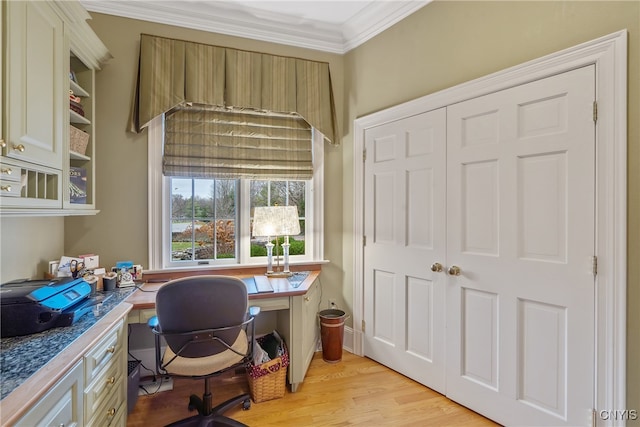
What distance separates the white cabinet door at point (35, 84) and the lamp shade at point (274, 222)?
1308 mm

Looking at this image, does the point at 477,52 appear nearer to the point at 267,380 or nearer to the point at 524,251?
the point at 524,251

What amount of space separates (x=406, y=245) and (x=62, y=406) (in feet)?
7.03

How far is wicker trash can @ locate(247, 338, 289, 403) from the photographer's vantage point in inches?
86.8

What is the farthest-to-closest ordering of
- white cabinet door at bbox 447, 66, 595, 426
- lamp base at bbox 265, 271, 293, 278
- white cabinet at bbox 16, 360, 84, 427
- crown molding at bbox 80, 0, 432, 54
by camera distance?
lamp base at bbox 265, 271, 293, 278
crown molding at bbox 80, 0, 432, 54
white cabinet door at bbox 447, 66, 595, 426
white cabinet at bbox 16, 360, 84, 427

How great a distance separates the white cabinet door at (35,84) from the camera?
1.31 m

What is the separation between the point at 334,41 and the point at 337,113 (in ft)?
2.14

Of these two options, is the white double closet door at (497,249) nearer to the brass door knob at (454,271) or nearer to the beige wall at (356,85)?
the brass door knob at (454,271)

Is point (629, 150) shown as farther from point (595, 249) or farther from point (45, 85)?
point (45, 85)

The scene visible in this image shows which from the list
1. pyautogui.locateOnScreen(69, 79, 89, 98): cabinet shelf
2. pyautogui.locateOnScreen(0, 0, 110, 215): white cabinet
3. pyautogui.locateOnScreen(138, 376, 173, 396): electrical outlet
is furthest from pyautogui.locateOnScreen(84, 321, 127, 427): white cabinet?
pyautogui.locateOnScreen(69, 79, 89, 98): cabinet shelf

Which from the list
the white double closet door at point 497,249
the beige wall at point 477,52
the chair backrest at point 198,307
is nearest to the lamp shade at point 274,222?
the beige wall at point 477,52

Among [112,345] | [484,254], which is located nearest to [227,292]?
[112,345]

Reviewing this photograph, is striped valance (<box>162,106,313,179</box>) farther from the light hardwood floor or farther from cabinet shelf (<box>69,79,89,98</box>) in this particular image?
the light hardwood floor

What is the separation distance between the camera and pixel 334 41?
297cm

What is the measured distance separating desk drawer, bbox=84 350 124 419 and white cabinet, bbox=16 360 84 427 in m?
0.07
